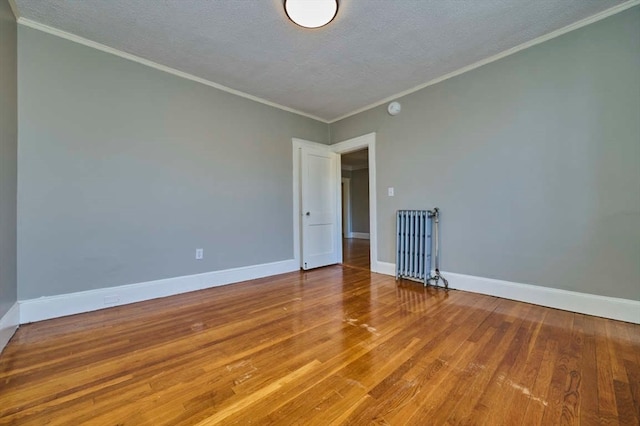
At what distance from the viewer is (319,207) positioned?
415 cm

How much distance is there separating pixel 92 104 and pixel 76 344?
80.7 inches

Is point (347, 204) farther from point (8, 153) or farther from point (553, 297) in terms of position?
point (8, 153)

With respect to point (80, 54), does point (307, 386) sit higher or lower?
lower

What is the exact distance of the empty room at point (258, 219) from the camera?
1.30m

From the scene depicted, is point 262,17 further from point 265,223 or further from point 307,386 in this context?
point 307,386

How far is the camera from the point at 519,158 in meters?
2.47

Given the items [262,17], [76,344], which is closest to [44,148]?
[76,344]

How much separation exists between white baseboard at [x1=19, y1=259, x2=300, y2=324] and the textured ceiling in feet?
7.56

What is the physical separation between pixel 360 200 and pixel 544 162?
609 centimetres

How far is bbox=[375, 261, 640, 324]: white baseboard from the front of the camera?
1975 mm

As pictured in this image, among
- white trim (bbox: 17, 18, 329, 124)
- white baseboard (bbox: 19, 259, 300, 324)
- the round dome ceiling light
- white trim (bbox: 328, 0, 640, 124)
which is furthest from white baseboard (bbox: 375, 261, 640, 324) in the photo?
white trim (bbox: 17, 18, 329, 124)

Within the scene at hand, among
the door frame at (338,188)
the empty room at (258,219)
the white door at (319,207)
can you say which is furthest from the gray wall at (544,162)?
the white door at (319,207)

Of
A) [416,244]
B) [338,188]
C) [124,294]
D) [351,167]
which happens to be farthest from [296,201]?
[351,167]

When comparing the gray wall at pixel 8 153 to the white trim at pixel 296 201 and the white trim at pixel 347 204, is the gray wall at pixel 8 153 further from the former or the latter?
the white trim at pixel 347 204
